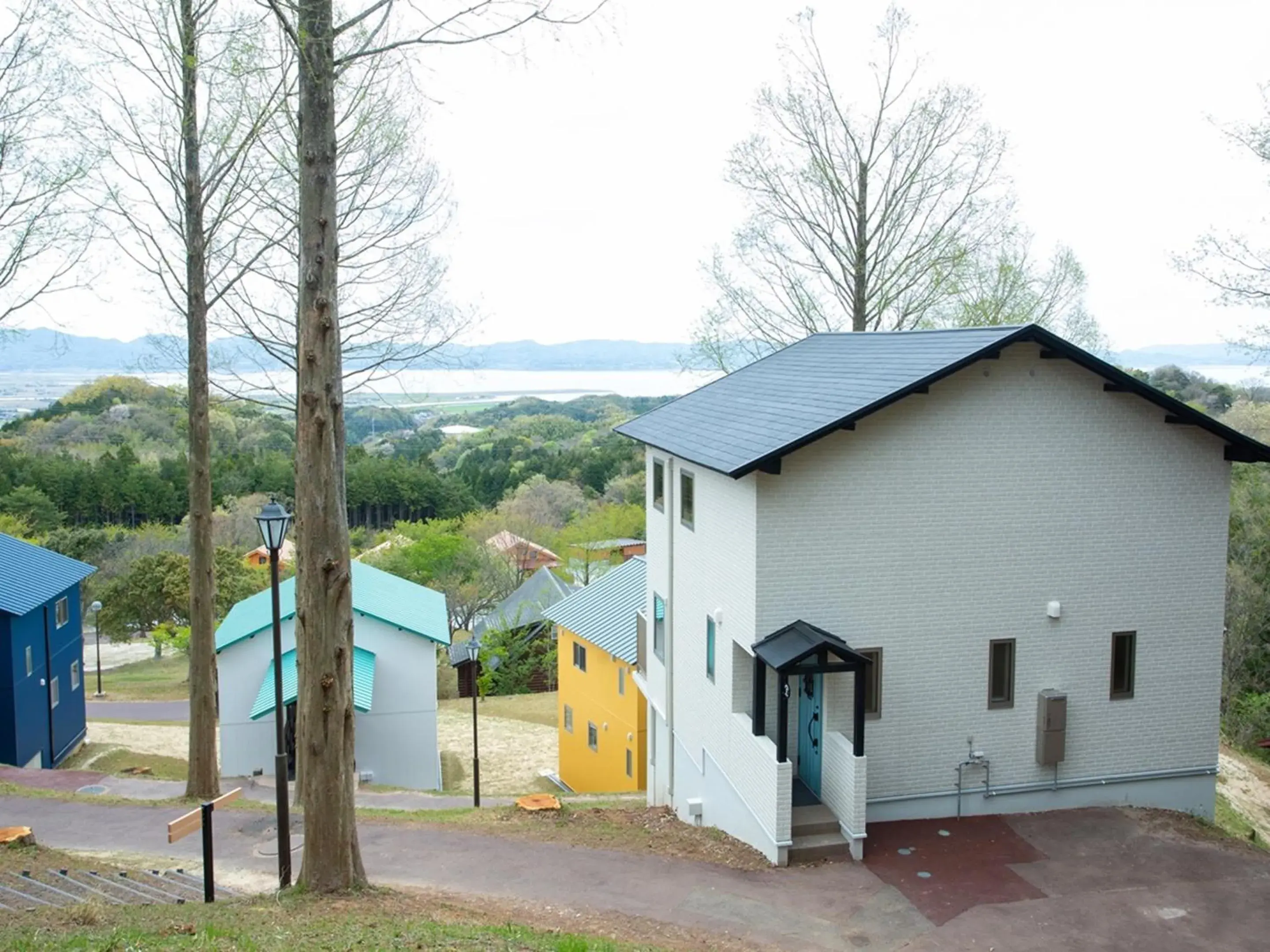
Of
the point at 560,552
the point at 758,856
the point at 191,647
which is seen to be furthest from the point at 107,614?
the point at 758,856

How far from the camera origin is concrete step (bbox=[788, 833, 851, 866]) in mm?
11703

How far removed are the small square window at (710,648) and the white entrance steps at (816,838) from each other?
9.19 feet

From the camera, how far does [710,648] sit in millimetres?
14789

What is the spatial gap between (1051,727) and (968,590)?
208 centimetres

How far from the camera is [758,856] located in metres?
12.2

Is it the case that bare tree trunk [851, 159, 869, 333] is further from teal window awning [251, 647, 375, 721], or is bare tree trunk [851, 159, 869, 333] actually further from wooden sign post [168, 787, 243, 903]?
wooden sign post [168, 787, 243, 903]

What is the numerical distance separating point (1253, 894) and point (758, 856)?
5.27 m

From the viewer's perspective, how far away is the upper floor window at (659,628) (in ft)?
57.8

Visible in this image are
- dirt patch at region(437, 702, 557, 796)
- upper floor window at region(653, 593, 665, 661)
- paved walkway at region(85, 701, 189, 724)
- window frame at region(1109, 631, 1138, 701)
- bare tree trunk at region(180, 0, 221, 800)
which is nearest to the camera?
window frame at region(1109, 631, 1138, 701)

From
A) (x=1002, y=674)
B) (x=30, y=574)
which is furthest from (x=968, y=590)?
(x=30, y=574)

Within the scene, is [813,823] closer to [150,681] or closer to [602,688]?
[602,688]

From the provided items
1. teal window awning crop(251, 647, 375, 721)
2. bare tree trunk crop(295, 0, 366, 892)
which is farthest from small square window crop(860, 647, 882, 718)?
teal window awning crop(251, 647, 375, 721)

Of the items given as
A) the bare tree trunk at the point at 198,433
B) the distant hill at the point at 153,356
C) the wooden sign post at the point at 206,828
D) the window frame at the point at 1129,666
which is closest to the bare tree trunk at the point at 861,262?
the distant hill at the point at 153,356

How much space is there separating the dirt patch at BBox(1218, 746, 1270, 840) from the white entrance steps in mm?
8139
